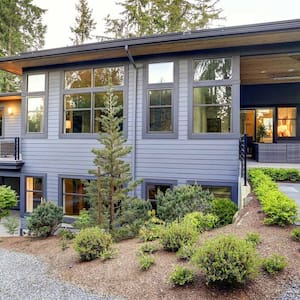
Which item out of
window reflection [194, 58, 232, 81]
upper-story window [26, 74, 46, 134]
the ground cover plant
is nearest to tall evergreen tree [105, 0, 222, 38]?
upper-story window [26, 74, 46, 134]

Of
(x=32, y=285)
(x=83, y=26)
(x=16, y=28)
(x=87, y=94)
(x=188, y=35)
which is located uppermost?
(x=83, y=26)

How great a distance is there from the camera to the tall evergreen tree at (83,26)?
942 inches

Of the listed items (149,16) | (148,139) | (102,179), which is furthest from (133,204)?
(149,16)

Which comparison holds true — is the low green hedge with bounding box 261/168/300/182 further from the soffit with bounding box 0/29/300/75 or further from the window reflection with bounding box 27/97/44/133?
the window reflection with bounding box 27/97/44/133

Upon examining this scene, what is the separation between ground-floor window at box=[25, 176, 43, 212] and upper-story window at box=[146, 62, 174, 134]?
433 cm

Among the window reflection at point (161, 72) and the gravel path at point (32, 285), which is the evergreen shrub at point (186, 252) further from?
the window reflection at point (161, 72)

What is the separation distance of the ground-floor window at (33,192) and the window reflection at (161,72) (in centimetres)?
508

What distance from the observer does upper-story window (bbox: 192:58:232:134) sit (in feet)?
25.3

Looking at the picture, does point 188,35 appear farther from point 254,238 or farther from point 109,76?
point 254,238

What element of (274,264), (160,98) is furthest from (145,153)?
(274,264)

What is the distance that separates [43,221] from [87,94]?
425 centimetres

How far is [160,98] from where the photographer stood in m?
8.29

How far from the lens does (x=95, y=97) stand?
8.98m

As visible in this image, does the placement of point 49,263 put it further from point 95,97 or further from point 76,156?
point 95,97
